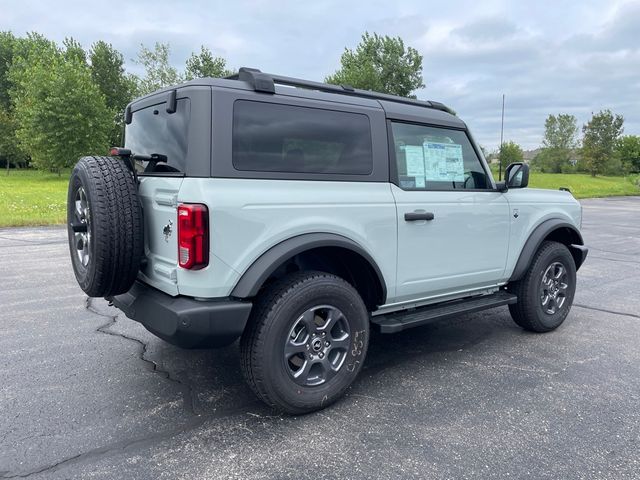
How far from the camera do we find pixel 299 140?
299cm

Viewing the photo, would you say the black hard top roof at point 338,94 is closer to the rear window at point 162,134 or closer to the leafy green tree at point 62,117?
the rear window at point 162,134

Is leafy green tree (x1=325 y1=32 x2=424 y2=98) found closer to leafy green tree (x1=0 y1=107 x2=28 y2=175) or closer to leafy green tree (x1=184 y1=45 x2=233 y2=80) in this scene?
leafy green tree (x1=184 y1=45 x2=233 y2=80)

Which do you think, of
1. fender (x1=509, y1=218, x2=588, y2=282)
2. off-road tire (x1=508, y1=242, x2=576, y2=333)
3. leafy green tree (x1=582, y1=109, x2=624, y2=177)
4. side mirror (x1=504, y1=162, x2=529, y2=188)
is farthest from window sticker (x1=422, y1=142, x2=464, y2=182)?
leafy green tree (x1=582, y1=109, x2=624, y2=177)

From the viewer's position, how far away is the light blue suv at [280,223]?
262 cm

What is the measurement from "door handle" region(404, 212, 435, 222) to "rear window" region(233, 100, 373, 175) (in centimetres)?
41

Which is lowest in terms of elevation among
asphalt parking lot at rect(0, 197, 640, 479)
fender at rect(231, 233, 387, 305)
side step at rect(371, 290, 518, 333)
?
asphalt parking lot at rect(0, 197, 640, 479)

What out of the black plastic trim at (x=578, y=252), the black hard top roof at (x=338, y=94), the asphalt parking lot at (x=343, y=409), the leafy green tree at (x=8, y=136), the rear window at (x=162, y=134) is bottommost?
the asphalt parking lot at (x=343, y=409)

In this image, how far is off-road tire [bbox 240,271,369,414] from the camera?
8.88ft

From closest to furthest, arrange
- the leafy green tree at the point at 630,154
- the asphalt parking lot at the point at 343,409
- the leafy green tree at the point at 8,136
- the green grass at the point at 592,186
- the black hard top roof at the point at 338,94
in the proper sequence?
the asphalt parking lot at the point at 343,409 < the black hard top roof at the point at 338,94 < the green grass at the point at 592,186 < the leafy green tree at the point at 8,136 < the leafy green tree at the point at 630,154

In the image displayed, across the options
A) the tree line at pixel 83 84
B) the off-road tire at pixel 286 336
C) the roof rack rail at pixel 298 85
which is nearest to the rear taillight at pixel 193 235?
the off-road tire at pixel 286 336

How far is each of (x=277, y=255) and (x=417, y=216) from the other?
3.78ft

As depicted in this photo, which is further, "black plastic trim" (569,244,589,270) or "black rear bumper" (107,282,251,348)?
"black plastic trim" (569,244,589,270)

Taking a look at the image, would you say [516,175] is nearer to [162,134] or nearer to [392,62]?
[162,134]

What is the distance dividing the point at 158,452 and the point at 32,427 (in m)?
0.82
